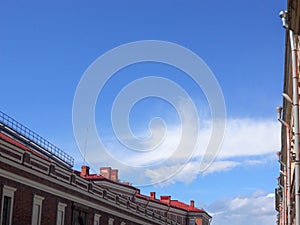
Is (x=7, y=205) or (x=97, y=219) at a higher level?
(x=97, y=219)

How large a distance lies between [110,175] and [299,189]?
68.4m

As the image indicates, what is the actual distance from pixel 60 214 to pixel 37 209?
13.3 feet

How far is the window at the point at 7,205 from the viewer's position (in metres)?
28.8

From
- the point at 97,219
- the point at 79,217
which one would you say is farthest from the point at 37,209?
the point at 97,219

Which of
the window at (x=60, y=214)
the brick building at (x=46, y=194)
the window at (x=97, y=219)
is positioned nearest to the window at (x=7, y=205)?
the brick building at (x=46, y=194)

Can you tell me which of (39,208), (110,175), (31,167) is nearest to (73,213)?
(39,208)

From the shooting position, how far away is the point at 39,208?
33406 millimetres

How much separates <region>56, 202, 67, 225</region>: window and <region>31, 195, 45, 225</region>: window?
9.95ft

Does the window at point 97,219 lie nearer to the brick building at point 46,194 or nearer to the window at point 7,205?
the brick building at point 46,194

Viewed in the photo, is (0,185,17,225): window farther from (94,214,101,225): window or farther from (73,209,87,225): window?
(94,214,101,225): window

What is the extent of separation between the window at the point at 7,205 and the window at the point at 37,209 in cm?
310

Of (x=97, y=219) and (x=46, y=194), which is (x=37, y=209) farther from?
(x=97, y=219)

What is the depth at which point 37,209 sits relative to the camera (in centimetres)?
3319

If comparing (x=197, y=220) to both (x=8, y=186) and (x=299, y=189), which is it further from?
(x=299, y=189)
